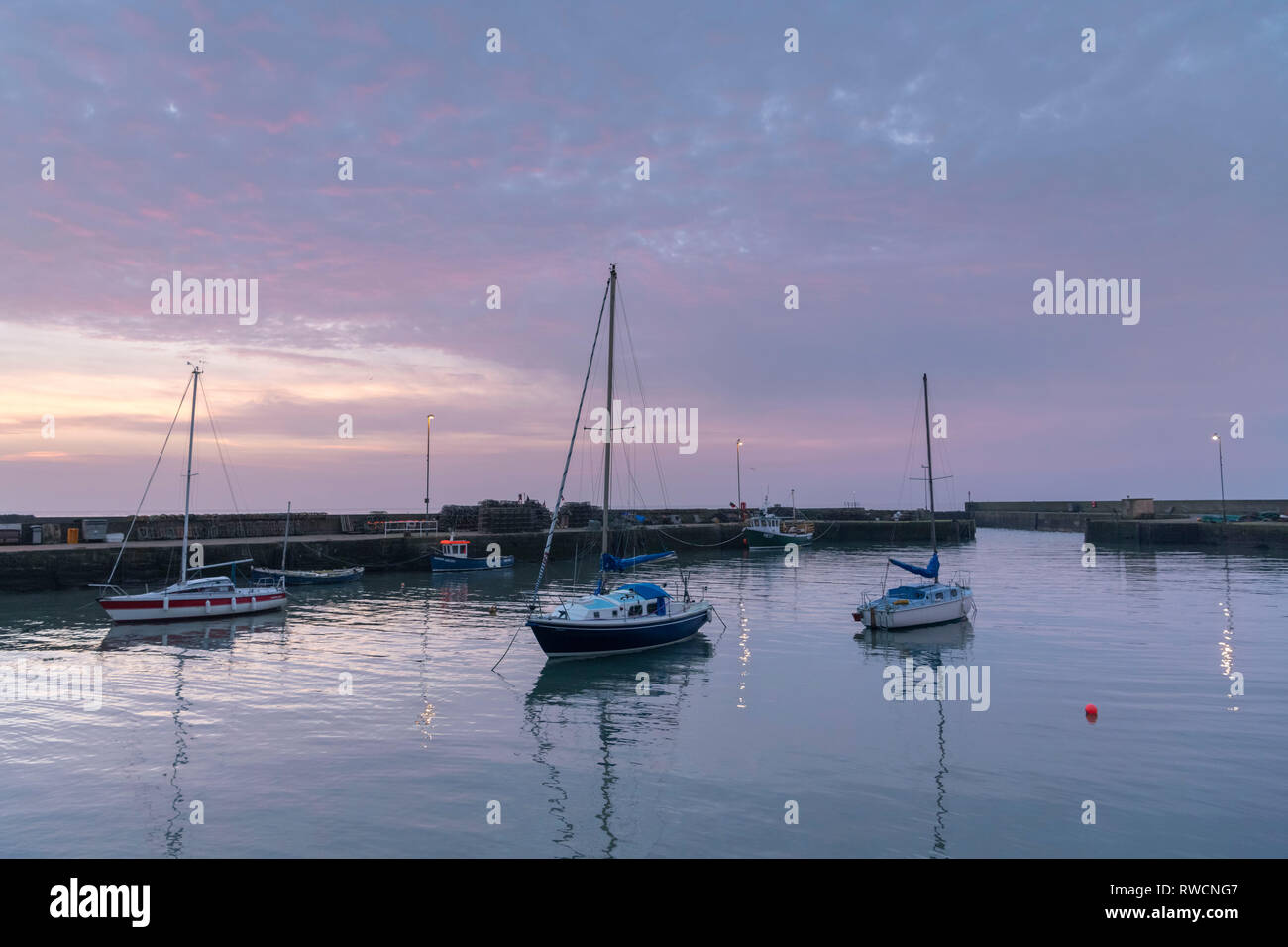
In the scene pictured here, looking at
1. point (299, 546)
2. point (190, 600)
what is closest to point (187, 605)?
point (190, 600)

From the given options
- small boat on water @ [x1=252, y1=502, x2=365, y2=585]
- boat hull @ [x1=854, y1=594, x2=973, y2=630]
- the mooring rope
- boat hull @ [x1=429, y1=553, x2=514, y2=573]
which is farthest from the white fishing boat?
the mooring rope

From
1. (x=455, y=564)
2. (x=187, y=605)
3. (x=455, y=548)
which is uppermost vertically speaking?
(x=455, y=548)

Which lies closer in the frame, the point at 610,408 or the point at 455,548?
the point at 610,408

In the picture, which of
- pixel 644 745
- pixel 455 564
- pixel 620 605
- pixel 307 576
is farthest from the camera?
pixel 455 564

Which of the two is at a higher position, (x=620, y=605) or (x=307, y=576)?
(x=620, y=605)

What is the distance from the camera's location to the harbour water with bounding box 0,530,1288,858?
14.4m

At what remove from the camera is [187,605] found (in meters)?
40.2

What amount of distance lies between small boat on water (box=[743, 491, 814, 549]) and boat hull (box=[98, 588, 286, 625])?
69.8 meters

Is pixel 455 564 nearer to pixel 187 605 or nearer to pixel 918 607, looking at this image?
pixel 187 605

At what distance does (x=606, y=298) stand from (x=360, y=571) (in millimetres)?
35902

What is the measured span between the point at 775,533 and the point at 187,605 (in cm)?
7643

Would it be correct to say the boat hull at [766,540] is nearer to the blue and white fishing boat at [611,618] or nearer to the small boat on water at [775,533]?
the small boat on water at [775,533]
